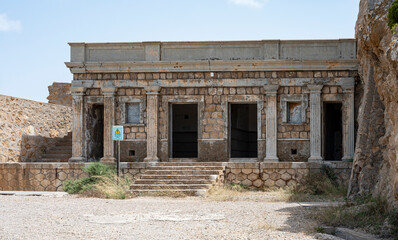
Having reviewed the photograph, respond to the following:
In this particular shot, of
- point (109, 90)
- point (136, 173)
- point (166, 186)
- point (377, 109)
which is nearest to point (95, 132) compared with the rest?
point (109, 90)

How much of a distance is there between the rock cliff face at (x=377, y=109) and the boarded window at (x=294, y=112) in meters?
5.38

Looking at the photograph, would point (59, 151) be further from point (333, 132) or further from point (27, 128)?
point (333, 132)

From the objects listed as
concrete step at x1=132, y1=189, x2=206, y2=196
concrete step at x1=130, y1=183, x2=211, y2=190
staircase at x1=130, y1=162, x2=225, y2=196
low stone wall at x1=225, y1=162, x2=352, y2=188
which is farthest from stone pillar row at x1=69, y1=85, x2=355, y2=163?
concrete step at x1=132, y1=189, x2=206, y2=196

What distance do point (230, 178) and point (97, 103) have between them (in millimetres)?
5279

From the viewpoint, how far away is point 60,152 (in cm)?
2052

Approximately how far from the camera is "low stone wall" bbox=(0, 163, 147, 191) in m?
16.9

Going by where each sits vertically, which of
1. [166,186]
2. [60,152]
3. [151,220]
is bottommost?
[151,220]

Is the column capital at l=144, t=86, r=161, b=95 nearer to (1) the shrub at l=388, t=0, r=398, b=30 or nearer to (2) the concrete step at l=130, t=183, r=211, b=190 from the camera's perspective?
(2) the concrete step at l=130, t=183, r=211, b=190

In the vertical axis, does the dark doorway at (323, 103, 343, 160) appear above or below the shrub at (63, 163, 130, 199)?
above

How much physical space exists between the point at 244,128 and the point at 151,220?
49.3ft

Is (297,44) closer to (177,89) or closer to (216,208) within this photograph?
(177,89)

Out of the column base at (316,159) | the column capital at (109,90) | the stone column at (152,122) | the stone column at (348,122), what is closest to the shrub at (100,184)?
the stone column at (152,122)

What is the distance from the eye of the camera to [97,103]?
18.0 metres

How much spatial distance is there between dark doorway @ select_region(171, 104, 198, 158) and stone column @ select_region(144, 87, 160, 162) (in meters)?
6.23
